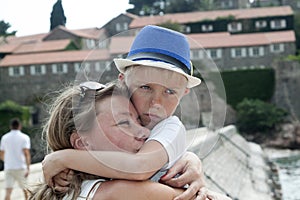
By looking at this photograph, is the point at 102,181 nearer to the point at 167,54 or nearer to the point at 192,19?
the point at 167,54

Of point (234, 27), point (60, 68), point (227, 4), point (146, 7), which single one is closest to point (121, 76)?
point (60, 68)

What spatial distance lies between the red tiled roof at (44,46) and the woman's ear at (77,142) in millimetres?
34774

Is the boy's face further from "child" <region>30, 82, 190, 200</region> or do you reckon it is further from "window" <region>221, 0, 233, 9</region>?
"window" <region>221, 0, 233, 9</region>

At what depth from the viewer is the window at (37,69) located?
1362 inches

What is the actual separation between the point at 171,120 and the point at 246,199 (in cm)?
939

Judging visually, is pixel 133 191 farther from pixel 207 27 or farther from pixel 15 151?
pixel 207 27

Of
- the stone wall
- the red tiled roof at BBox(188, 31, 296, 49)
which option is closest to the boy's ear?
the stone wall

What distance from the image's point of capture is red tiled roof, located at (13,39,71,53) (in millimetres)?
35884

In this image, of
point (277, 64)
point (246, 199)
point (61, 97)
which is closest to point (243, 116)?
point (277, 64)

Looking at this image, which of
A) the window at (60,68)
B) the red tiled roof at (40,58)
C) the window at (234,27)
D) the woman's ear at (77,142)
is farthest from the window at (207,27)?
the woman's ear at (77,142)

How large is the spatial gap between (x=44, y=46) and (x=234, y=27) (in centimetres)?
1202

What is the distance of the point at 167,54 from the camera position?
1185 millimetres

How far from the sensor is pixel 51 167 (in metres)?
1.21

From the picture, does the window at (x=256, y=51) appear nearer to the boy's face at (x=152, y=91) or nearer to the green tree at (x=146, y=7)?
the green tree at (x=146, y=7)
